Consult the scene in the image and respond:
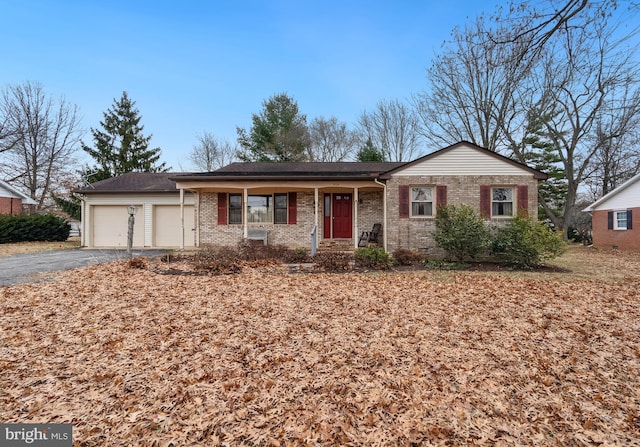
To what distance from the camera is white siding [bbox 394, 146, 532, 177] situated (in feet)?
34.9

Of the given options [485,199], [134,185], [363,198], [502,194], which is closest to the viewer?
Answer: [485,199]

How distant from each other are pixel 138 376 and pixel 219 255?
6.29m

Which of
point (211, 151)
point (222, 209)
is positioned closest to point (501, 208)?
point (222, 209)

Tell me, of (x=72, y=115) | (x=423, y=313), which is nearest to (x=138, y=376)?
(x=423, y=313)

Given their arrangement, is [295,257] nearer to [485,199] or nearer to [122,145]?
[485,199]

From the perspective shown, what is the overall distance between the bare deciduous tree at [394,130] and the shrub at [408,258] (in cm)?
1671

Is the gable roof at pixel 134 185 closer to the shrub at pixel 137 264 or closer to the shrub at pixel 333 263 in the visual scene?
the shrub at pixel 137 264

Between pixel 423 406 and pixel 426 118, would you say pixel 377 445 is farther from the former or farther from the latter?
pixel 426 118

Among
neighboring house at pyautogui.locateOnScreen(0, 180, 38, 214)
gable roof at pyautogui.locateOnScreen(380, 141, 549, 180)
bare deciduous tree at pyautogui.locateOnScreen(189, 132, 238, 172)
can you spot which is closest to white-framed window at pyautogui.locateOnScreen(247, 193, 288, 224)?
gable roof at pyautogui.locateOnScreen(380, 141, 549, 180)

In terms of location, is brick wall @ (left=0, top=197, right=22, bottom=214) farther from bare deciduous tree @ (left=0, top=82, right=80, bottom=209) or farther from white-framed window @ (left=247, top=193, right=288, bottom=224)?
white-framed window @ (left=247, top=193, right=288, bottom=224)

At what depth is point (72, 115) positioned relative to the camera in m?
25.0

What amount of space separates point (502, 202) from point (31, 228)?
75.0 feet

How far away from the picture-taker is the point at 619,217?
15734 mm

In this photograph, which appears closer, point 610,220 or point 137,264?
point 137,264
